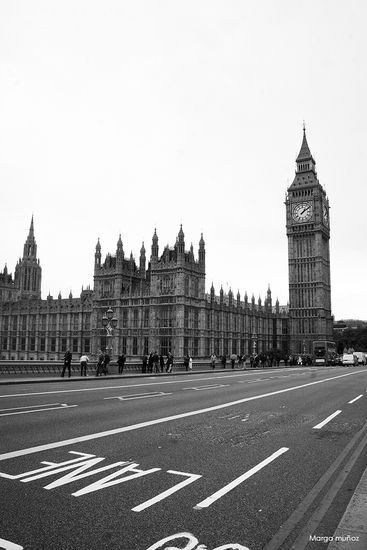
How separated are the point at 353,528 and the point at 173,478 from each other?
8.88ft

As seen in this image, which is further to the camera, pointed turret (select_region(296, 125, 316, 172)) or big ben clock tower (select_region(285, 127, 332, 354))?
pointed turret (select_region(296, 125, 316, 172))

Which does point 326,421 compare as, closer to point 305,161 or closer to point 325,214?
point 325,214

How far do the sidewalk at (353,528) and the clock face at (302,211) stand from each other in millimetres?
109148

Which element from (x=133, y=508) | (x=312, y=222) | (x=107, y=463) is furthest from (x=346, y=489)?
(x=312, y=222)

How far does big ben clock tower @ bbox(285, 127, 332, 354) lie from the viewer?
10409 cm

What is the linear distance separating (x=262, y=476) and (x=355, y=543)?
2.61 meters

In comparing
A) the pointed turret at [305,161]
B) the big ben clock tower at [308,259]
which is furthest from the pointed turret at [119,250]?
the pointed turret at [305,161]

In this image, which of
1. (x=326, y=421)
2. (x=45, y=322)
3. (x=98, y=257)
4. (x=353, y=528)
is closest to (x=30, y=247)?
(x=45, y=322)

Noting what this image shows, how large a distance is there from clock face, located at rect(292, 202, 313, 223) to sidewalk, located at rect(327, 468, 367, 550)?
109148 millimetres

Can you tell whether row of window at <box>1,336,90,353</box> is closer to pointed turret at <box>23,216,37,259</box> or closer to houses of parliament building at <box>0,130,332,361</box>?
houses of parliament building at <box>0,130,332,361</box>

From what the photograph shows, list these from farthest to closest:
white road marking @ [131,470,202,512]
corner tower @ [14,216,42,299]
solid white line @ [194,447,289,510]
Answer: corner tower @ [14,216,42,299], solid white line @ [194,447,289,510], white road marking @ [131,470,202,512]

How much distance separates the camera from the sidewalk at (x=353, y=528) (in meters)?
4.33

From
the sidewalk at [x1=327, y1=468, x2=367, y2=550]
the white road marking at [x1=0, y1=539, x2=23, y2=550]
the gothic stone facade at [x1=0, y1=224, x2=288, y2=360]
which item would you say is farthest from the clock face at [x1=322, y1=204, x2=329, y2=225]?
the white road marking at [x1=0, y1=539, x2=23, y2=550]

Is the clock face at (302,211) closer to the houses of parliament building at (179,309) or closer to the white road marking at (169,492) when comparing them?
the houses of parliament building at (179,309)
